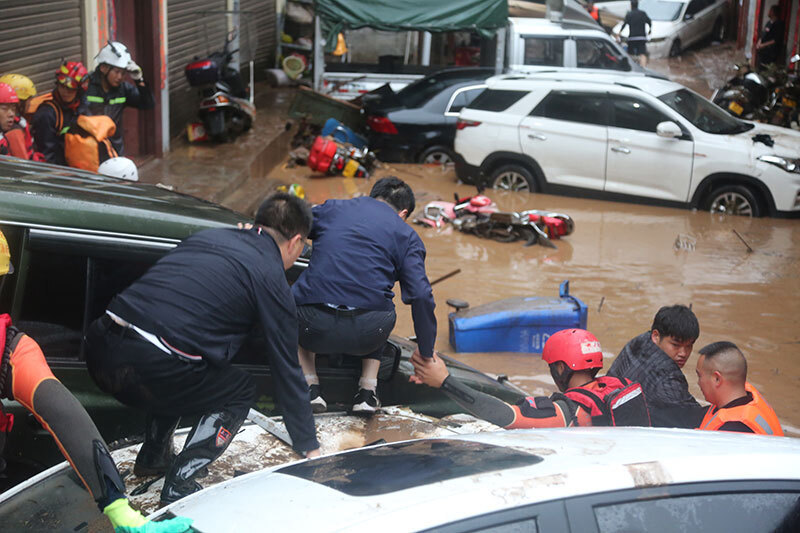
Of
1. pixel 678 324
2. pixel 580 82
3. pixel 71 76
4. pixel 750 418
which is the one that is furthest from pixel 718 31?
pixel 750 418

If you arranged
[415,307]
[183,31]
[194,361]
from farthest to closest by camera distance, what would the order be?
1. [183,31]
2. [415,307]
3. [194,361]

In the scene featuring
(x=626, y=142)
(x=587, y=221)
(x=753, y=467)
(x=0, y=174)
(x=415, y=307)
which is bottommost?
(x=587, y=221)

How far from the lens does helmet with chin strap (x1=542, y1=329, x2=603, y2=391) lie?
4.48 meters

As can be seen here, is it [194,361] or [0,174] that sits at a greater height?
[0,174]

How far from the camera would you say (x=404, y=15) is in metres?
16.3

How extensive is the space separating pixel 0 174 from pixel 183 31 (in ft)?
37.6

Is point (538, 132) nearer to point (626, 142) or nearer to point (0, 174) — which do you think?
point (626, 142)

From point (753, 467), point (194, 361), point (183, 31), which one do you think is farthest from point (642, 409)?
point (183, 31)

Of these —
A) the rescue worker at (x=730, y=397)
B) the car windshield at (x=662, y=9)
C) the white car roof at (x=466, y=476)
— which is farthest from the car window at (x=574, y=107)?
the car windshield at (x=662, y=9)

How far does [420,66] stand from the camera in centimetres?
1794

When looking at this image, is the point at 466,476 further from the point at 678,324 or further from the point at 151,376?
the point at 678,324

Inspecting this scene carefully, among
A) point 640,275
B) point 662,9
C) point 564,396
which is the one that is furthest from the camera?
point 662,9

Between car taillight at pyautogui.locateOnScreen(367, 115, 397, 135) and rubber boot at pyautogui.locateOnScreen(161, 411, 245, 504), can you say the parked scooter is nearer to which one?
car taillight at pyautogui.locateOnScreen(367, 115, 397, 135)

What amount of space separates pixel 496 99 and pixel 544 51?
3.62m
